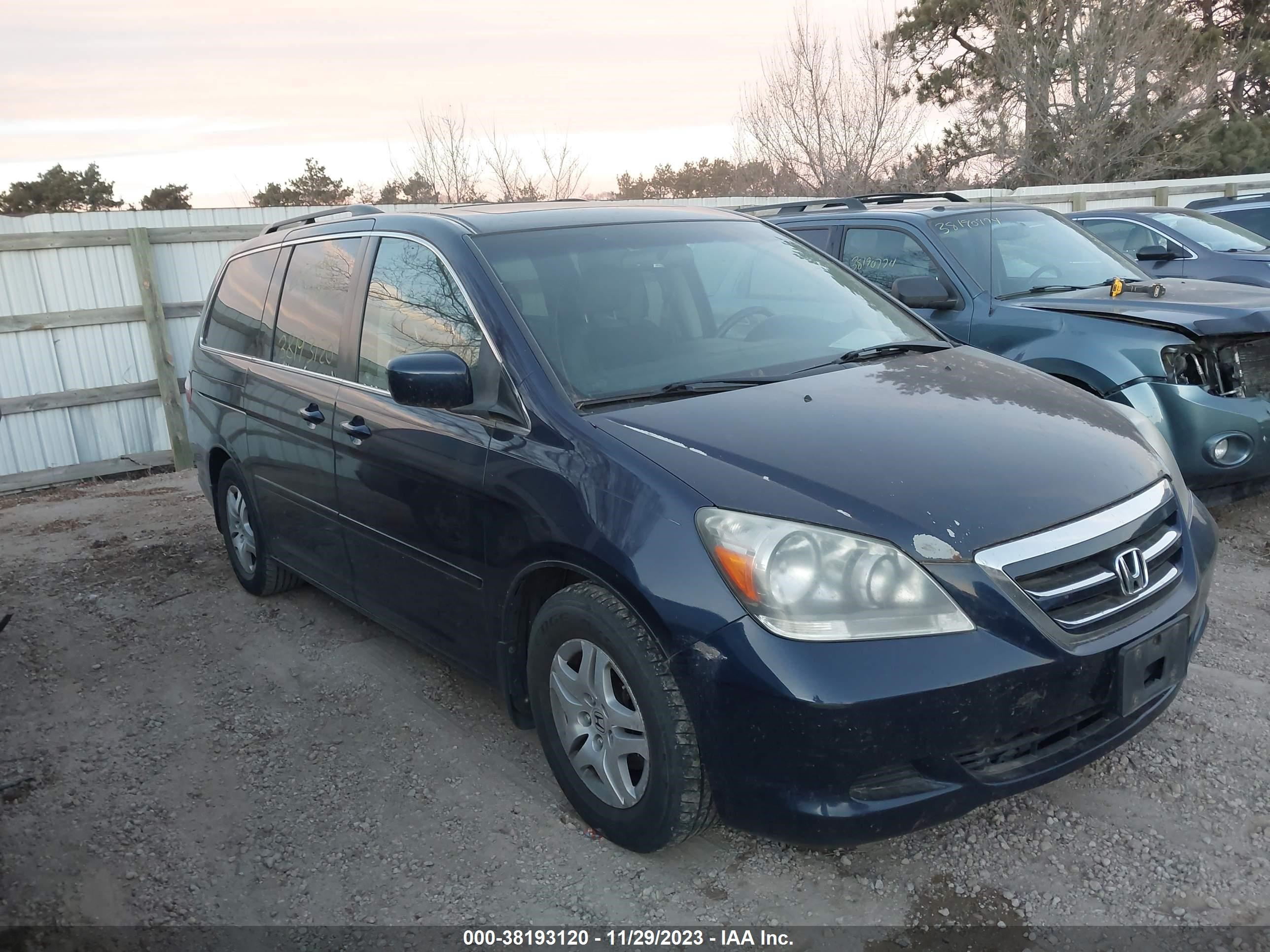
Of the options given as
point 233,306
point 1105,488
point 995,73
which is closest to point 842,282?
point 1105,488

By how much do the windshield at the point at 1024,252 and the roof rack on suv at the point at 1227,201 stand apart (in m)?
8.25

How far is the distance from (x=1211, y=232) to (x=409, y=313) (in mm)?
9417

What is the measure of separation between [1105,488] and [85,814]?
327cm

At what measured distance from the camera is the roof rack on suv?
13.0m

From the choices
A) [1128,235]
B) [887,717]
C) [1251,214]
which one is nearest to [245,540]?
[887,717]

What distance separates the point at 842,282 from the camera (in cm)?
403

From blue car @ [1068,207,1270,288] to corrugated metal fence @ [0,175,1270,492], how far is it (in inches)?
190

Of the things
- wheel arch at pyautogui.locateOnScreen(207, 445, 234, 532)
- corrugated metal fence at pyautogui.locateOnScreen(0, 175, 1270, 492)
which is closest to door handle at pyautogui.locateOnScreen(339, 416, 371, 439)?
wheel arch at pyautogui.locateOnScreen(207, 445, 234, 532)

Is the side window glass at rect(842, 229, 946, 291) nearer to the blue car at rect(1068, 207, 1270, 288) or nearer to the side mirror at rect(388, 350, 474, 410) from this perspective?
the side mirror at rect(388, 350, 474, 410)

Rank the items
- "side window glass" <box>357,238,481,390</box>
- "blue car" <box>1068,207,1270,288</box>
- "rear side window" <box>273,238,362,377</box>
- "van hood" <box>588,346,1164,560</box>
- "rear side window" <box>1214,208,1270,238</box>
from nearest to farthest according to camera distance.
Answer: "van hood" <box>588,346,1164,560</box>
"side window glass" <box>357,238,481,390</box>
"rear side window" <box>273,238,362,377</box>
"blue car" <box>1068,207,1270,288</box>
"rear side window" <box>1214,208,1270,238</box>

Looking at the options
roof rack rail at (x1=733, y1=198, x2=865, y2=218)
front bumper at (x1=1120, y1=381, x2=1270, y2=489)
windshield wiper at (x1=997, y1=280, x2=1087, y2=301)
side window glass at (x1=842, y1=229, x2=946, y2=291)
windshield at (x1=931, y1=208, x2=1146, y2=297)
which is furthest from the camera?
roof rack rail at (x1=733, y1=198, x2=865, y2=218)

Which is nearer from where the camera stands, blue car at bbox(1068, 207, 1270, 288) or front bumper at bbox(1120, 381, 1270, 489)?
front bumper at bbox(1120, 381, 1270, 489)

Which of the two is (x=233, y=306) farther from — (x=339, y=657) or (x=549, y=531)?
(x=549, y=531)

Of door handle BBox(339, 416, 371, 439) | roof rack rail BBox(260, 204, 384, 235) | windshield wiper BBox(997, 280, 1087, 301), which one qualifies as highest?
roof rack rail BBox(260, 204, 384, 235)
